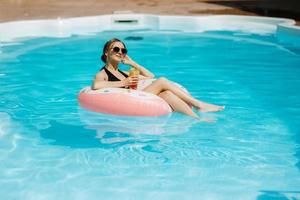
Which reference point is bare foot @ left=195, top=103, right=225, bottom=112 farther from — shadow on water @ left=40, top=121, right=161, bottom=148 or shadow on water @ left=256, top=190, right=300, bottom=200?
shadow on water @ left=256, top=190, right=300, bottom=200

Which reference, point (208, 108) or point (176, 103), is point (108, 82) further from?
point (208, 108)

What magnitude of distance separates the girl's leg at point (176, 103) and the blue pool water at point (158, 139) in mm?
126

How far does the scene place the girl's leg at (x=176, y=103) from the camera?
5.45 meters

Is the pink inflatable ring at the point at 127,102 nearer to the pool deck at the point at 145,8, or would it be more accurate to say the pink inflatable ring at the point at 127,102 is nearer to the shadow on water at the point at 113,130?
the shadow on water at the point at 113,130

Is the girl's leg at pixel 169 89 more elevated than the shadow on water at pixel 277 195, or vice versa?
the girl's leg at pixel 169 89

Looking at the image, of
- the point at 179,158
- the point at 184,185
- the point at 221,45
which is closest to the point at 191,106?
the point at 179,158

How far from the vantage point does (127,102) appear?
17.7ft

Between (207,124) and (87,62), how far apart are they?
162 inches

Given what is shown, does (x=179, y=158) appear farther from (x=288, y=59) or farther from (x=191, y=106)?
(x=288, y=59)

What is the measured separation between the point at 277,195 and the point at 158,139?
1.56 meters

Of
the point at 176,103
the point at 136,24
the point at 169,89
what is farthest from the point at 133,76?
the point at 136,24

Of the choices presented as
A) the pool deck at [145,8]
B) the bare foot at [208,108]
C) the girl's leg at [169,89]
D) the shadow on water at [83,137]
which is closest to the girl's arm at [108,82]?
the girl's leg at [169,89]

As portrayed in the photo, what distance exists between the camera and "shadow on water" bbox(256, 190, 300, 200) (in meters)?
3.91

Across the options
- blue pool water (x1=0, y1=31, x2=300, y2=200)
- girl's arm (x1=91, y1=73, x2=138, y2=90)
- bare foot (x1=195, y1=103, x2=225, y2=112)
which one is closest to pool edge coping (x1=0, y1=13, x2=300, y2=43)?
blue pool water (x1=0, y1=31, x2=300, y2=200)
